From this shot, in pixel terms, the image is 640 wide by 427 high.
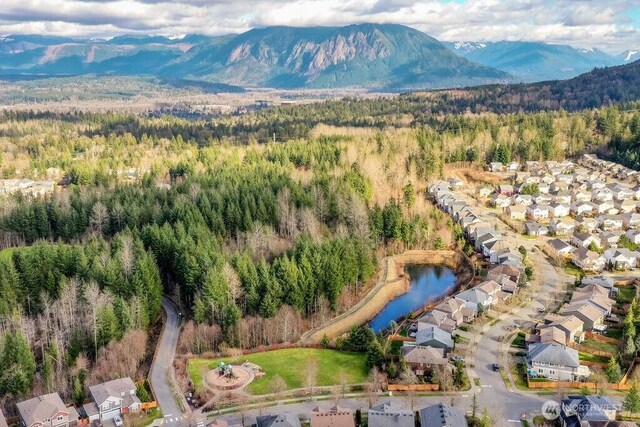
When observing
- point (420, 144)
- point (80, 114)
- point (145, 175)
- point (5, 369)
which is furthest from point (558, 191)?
point (80, 114)

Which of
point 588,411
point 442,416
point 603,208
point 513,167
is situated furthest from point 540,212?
point 442,416

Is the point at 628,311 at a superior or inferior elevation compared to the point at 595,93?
inferior

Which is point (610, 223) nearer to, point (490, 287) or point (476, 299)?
point (490, 287)

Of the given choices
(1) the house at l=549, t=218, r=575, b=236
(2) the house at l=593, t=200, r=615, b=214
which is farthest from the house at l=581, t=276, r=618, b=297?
(2) the house at l=593, t=200, r=615, b=214

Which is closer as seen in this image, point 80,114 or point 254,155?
point 254,155

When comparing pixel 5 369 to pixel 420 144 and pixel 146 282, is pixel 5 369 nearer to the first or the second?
pixel 146 282

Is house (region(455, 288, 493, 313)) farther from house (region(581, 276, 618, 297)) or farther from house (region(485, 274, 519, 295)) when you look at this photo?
house (region(581, 276, 618, 297))

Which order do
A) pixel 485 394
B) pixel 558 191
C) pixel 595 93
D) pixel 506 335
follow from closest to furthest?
pixel 485 394
pixel 506 335
pixel 558 191
pixel 595 93

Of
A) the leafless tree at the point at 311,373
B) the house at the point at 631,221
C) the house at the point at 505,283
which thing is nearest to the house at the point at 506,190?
the house at the point at 631,221

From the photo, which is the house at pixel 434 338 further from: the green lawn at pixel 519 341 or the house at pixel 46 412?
the house at pixel 46 412
